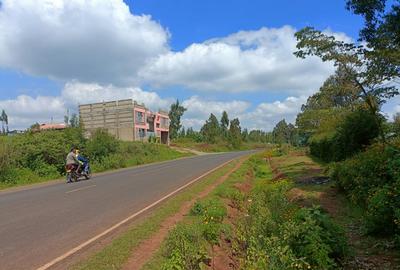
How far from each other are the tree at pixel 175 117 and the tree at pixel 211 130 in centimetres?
773

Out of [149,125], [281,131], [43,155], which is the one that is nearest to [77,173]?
[43,155]

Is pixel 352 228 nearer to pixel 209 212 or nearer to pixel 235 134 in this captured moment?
pixel 209 212

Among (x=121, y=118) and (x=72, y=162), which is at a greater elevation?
(x=121, y=118)

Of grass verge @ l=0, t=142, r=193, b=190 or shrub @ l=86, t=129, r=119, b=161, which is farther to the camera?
shrub @ l=86, t=129, r=119, b=161

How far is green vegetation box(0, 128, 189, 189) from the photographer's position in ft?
89.9

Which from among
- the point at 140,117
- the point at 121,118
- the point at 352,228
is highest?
the point at 140,117

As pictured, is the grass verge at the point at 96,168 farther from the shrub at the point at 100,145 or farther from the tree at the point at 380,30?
the tree at the point at 380,30

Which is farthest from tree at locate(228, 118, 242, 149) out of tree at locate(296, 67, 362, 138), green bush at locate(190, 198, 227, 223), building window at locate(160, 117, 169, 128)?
green bush at locate(190, 198, 227, 223)

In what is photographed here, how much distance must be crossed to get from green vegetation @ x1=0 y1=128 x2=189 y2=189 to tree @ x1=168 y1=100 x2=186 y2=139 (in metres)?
72.0

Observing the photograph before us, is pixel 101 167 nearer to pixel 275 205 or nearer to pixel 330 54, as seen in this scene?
pixel 330 54

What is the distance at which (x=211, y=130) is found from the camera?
4515 inches

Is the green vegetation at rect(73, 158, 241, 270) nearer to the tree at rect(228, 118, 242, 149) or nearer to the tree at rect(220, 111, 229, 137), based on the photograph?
the tree at rect(228, 118, 242, 149)

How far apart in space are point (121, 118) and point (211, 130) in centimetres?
3951

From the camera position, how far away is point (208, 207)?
1119 cm
